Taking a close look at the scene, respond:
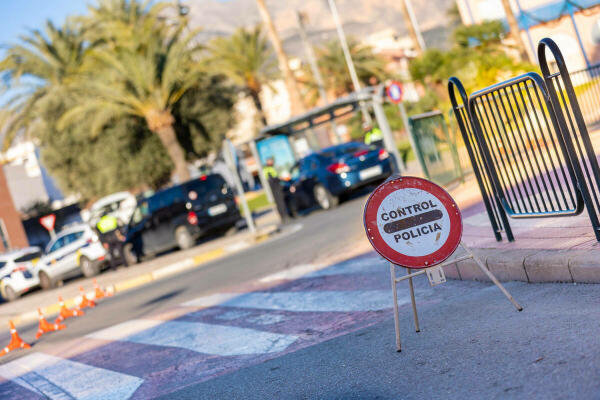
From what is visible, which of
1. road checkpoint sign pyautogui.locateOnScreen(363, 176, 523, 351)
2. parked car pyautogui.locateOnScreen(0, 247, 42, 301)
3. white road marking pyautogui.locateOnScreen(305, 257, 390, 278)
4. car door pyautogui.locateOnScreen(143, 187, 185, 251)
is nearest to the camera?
road checkpoint sign pyautogui.locateOnScreen(363, 176, 523, 351)

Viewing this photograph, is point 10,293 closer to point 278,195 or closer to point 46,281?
point 46,281

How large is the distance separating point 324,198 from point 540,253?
48.6 feet

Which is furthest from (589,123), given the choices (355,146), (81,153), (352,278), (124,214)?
(81,153)

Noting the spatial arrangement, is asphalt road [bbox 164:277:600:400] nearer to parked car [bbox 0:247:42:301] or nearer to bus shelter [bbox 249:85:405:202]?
bus shelter [bbox 249:85:405:202]

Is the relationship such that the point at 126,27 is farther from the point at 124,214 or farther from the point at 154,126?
the point at 124,214

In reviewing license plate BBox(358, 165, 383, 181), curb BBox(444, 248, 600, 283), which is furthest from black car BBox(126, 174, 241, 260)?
curb BBox(444, 248, 600, 283)

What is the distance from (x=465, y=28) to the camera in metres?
41.0

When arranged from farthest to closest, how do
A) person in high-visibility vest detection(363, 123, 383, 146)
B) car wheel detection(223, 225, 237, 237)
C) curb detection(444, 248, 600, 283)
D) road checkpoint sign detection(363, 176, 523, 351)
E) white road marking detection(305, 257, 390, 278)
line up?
1. person in high-visibility vest detection(363, 123, 383, 146)
2. car wheel detection(223, 225, 237, 237)
3. white road marking detection(305, 257, 390, 278)
4. curb detection(444, 248, 600, 283)
5. road checkpoint sign detection(363, 176, 523, 351)

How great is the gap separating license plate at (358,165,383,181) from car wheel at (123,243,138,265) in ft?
25.2

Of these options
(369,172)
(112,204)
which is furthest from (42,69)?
A: (369,172)

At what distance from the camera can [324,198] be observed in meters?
20.4

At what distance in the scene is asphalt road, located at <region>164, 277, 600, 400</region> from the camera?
143 inches

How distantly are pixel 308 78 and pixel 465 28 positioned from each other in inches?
936

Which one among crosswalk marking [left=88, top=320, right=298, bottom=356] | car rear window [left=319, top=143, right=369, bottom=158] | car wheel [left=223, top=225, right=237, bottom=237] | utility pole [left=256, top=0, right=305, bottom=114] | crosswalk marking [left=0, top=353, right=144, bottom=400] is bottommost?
crosswalk marking [left=88, top=320, right=298, bottom=356]
